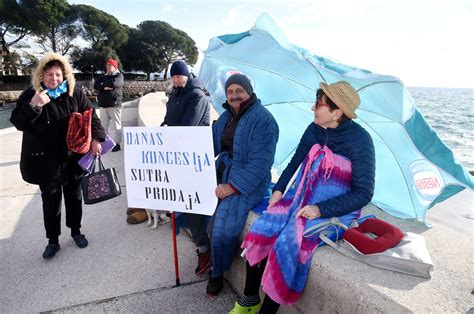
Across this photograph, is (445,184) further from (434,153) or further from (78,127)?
(78,127)

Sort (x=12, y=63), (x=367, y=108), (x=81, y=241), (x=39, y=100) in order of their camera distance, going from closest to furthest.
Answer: (x=367, y=108)
(x=39, y=100)
(x=81, y=241)
(x=12, y=63)

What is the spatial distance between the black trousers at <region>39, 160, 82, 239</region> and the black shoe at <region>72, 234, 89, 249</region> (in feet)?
0.30

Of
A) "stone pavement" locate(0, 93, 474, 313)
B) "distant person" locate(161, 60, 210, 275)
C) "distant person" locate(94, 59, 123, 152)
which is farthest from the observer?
"distant person" locate(94, 59, 123, 152)

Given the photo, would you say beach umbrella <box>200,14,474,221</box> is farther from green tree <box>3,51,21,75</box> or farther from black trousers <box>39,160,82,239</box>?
green tree <box>3,51,21,75</box>

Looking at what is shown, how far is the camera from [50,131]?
117 inches

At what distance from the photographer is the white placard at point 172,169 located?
8.17 feet

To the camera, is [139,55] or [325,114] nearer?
[325,114]

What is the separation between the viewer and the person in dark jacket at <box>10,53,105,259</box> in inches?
113

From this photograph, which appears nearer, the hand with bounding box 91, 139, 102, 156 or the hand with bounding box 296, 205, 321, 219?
the hand with bounding box 296, 205, 321, 219

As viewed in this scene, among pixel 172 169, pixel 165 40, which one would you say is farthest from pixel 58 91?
pixel 165 40

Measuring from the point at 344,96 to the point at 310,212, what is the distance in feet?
2.61

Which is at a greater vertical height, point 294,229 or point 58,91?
point 58,91

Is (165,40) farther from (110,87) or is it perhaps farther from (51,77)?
(51,77)

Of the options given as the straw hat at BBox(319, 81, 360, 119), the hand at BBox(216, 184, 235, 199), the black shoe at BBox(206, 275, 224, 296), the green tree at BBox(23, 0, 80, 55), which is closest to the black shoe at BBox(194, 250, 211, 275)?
the black shoe at BBox(206, 275, 224, 296)
